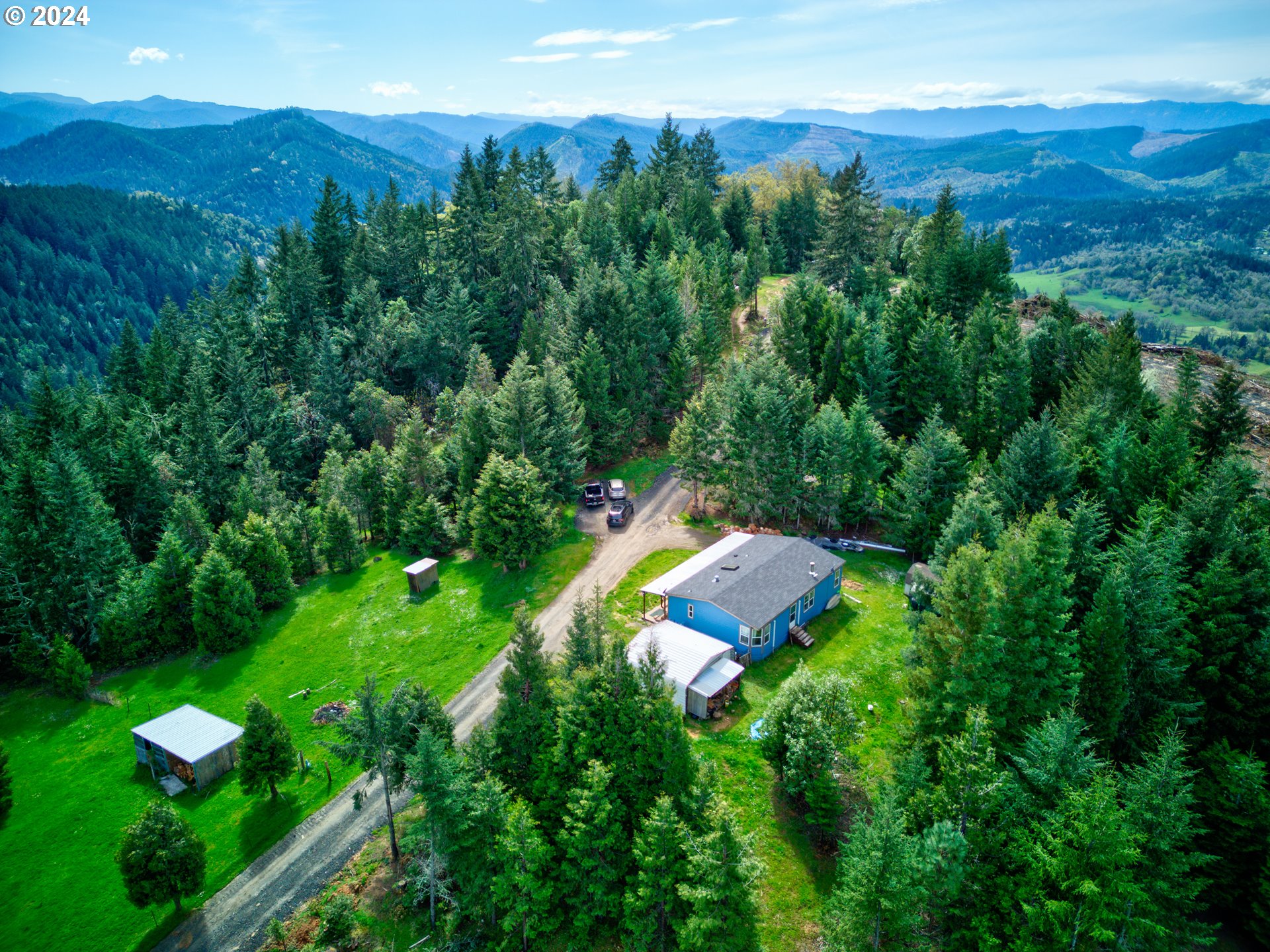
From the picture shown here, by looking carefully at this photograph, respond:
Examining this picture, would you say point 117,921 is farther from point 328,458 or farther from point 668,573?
point 328,458

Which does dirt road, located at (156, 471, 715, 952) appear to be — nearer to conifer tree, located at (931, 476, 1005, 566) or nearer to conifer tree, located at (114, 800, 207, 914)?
conifer tree, located at (114, 800, 207, 914)

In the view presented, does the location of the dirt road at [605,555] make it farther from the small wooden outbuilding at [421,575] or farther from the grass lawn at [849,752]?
the grass lawn at [849,752]

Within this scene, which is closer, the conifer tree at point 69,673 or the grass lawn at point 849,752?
the grass lawn at point 849,752

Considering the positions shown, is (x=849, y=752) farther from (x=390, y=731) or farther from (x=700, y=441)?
(x=700, y=441)

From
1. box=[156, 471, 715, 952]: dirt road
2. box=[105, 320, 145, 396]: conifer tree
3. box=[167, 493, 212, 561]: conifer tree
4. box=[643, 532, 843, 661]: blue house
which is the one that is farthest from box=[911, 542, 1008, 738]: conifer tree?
box=[105, 320, 145, 396]: conifer tree

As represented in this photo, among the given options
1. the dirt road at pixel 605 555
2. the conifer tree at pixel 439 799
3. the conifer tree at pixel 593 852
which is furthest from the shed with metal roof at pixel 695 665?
the conifer tree at pixel 439 799

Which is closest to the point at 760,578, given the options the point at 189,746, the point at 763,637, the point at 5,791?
the point at 763,637
